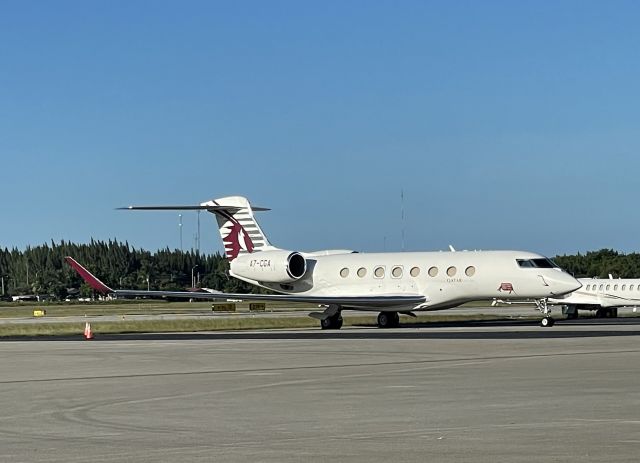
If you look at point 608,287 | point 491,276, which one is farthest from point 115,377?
point 608,287

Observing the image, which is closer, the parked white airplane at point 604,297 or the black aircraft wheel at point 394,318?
the black aircraft wheel at point 394,318

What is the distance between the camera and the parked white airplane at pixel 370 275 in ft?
153

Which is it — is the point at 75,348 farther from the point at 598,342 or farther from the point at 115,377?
the point at 598,342

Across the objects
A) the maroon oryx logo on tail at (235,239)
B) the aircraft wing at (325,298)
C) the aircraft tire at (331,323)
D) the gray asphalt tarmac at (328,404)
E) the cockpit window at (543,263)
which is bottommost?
the gray asphalt tarmac at (328,404)

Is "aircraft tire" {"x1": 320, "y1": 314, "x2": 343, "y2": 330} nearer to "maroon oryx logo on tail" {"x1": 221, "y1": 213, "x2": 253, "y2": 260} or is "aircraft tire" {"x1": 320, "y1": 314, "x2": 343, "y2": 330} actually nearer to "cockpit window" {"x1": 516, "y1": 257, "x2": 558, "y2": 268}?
"maroon oryx logo on tail" {"x1": 221, "y1": 213, "x2": 253, "y2": 260}

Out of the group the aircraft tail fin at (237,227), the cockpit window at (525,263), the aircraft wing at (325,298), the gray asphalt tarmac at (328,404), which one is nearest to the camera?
the gray asphalt tarmac at (328,404)

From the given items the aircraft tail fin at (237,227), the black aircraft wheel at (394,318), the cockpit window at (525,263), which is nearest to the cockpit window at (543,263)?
the cockpit window at (525,263)

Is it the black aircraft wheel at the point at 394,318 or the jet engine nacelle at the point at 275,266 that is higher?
the jet engine nacelle at the point at 275,266

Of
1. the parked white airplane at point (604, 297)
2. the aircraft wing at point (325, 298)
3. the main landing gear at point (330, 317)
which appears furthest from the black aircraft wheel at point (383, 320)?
the parked white airplane at point (604, 297)

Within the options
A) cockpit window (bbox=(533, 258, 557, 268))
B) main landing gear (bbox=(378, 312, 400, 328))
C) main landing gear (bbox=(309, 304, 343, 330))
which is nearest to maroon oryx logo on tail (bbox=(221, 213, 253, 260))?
main landing gear (bbox=(309, 304, 343, 330))

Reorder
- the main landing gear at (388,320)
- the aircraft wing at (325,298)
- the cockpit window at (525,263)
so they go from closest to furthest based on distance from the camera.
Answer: the cockpit window at (525,263), the aircraft wing at (325,298), the main landing gear at (388,320)

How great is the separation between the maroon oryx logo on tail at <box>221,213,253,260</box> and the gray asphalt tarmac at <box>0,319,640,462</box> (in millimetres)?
23214

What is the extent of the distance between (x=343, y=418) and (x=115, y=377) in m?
9.20

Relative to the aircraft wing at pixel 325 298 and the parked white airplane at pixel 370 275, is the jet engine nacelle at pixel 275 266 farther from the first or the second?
the aircraft wing at pixel 325 298
